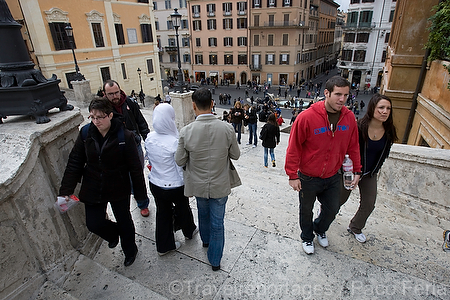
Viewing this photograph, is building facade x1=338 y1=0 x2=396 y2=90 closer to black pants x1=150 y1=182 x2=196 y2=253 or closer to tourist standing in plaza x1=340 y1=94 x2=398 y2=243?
tourist standing in plaza x1=340 y1=94 x2=398 y2=243

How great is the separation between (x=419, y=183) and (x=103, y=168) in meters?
4.28

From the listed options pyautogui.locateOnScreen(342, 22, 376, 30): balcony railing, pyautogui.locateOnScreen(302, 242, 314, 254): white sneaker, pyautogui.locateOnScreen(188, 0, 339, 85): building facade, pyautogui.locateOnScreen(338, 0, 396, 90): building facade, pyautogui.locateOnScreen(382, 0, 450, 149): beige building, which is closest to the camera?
pyautogui.locateOnScreen(302, 242, 314, 254): white sneaker

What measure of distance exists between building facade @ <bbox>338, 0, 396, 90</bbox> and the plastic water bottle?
34493 mm

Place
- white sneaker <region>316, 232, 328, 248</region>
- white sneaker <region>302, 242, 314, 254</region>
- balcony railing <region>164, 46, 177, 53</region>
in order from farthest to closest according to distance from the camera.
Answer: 1. balcony railing <region>164, 46, 177, 53</region>
2. white sneaker <region>316, 232, 328, 248</region>
3. white sneaker <region>302, 242, 314, 254</region>

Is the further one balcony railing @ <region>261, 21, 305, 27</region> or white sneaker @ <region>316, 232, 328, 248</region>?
balcony railing @ <region>261, 21, 305, 27</region>

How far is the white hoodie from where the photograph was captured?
238cm

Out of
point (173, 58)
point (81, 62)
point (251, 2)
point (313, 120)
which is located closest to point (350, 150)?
point (313, 120)

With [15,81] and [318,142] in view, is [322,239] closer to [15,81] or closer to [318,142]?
[318,142]

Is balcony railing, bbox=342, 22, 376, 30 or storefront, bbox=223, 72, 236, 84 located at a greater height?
balcony railing, bbox=342, 22, 376, 30

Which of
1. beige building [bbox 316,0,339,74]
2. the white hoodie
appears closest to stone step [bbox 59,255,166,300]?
the white hoodie

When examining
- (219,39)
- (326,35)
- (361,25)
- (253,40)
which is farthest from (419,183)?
(326,35)

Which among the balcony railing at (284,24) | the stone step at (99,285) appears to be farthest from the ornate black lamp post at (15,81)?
the balcony railing at (284,24)

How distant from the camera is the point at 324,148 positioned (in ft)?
7.73

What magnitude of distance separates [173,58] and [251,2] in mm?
14949
